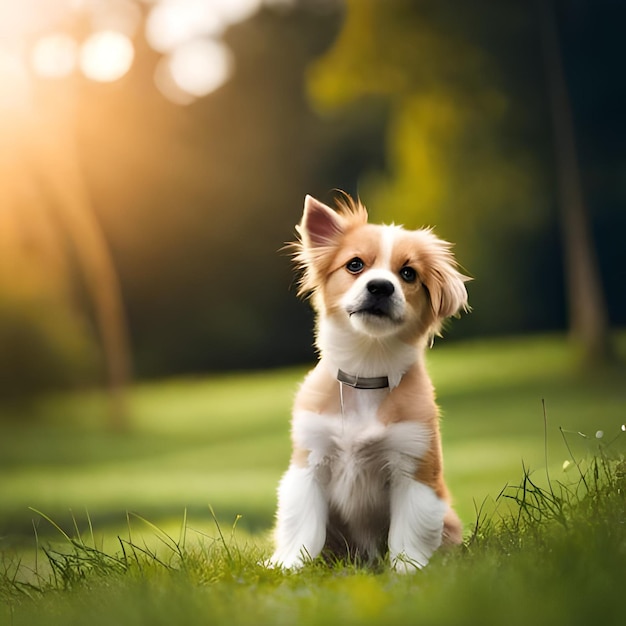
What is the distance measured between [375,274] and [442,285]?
323 millimetres

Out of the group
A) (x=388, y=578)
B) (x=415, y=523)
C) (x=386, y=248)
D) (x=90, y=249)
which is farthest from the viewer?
(x=90, y=249)

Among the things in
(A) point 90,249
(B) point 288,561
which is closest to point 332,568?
(B) point 288,561

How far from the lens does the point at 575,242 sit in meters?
8.03

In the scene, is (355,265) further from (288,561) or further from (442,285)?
(288,561)

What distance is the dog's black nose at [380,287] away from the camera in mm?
3102

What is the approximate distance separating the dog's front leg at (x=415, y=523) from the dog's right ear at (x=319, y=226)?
961 mm

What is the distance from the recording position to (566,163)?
812 centimetres

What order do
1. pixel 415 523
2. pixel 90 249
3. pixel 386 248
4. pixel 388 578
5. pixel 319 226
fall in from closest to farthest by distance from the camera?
pixel 388 578 < pixel 415 523 < pixel 386 248 < pixel 319 226 < pixel 90 249

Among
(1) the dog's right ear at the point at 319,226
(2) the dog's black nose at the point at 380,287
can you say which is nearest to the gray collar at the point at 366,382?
(2) the dog's black nose at the point at 380,287

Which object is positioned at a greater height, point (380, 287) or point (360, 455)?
point (380, 287)

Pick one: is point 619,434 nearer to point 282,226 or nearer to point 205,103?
point 282,226

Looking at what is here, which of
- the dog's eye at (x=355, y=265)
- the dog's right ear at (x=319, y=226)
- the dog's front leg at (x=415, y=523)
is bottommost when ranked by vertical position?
the dog's front leg at (x=415, y=523)

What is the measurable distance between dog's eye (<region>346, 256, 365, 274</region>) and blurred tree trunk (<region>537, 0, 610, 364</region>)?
5216 mm

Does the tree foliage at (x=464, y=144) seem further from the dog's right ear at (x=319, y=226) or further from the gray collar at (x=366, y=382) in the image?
the gray collar at (x=366, y=382)
